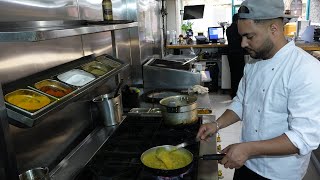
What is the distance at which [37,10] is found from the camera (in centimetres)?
144

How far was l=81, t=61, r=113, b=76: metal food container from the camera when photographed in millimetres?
1652

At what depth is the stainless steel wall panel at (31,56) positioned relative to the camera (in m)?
1.21

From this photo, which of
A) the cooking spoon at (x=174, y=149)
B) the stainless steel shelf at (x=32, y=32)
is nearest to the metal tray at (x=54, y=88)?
the stainless steel shelf at (x=32, y=32)

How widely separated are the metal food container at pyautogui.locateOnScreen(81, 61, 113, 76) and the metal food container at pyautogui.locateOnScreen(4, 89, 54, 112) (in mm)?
506

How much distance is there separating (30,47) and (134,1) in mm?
1836

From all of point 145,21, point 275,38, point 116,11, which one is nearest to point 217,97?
point 145,21

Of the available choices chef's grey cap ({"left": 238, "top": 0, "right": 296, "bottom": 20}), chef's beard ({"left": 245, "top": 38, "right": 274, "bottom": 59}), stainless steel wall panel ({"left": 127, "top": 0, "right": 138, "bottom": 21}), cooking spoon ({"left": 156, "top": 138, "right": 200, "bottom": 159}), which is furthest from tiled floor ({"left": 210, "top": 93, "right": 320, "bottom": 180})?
chef's grey cap ({"left": 238, "top": 0, "right": 296, "bottom": 20})

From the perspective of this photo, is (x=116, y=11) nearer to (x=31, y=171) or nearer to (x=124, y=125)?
(x=124, y=125)

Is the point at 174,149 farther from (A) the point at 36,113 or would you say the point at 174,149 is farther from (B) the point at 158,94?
(B) the point at 158,94

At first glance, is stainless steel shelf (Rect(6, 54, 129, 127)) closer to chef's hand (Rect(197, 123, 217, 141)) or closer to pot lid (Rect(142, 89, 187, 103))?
chef's hand (Rect(197, 123, 217, 141))

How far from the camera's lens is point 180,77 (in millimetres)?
3123

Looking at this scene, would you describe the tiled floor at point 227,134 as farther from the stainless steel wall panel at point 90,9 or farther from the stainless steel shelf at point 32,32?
the stainless steel shelf at point 32,32

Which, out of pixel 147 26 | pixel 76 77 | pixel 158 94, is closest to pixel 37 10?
pixel 76 77

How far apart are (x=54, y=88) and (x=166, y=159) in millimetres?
676
